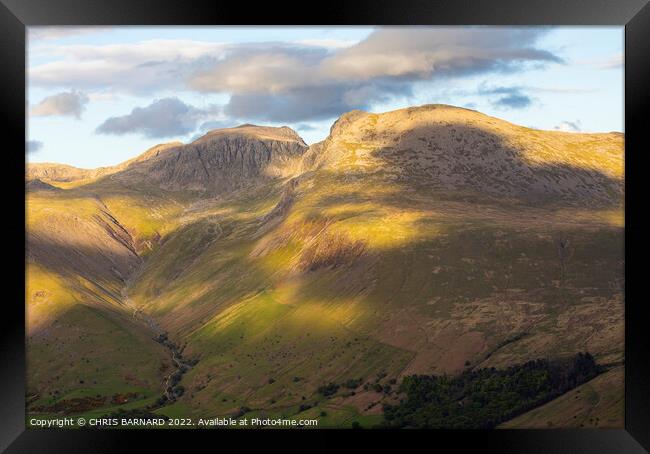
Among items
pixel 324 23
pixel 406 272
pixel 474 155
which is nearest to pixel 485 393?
pixel 406 272

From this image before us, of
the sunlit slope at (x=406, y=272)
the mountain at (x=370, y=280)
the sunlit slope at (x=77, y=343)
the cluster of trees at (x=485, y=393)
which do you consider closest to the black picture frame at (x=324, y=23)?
the mountain at (x=370, y=280)

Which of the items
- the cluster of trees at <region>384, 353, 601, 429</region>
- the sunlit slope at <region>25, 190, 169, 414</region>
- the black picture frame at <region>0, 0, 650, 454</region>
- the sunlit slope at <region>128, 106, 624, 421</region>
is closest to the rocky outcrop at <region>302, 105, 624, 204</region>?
the sunlit slope at <region>128, 106, 624, 421</region>

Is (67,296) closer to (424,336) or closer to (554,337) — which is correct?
(424,336)

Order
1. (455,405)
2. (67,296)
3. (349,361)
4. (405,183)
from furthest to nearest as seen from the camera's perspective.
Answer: (405,183) → (67,296) → (349,361) → (455,405)

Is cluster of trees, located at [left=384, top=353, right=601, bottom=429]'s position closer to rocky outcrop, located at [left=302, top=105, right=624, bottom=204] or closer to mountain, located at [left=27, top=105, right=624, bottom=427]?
mountain, located at [left=27, top=105, right=624, bottom=427]

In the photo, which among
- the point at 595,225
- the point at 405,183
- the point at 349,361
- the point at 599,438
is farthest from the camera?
the point at 405,183

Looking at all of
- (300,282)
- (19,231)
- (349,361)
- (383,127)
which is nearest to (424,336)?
(349,361)

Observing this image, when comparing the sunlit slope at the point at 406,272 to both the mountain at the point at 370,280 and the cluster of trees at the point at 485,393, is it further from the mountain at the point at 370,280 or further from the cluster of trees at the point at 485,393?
the cluster of trees at the point at 485,393

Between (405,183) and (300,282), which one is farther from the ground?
(405,183)
